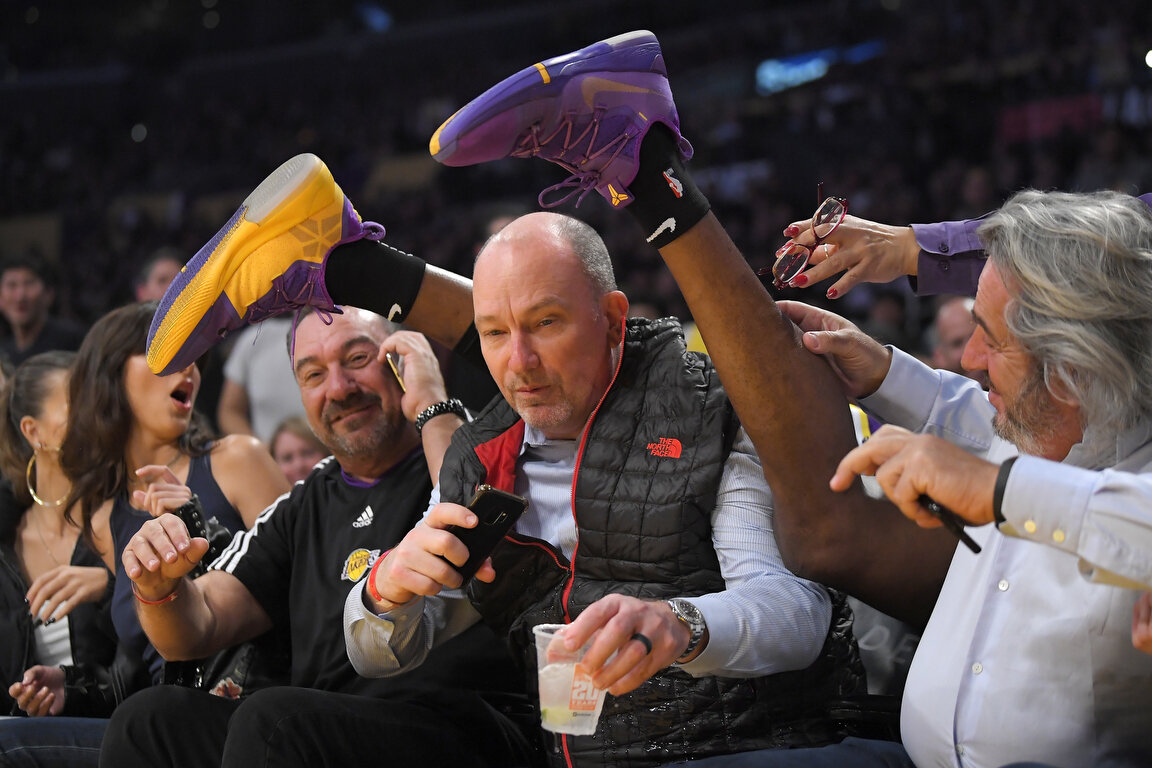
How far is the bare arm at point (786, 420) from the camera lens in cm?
167

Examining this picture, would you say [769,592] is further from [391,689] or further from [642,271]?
[642,271]

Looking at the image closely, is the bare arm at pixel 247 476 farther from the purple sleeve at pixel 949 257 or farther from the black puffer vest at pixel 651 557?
the purple sleeve at pixel 949 257

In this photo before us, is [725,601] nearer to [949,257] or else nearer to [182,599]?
[949,257]

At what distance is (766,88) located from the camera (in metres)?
11.4

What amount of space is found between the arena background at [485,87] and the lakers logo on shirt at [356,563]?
2.06 m

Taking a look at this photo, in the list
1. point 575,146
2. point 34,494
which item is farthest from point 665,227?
point 34,494

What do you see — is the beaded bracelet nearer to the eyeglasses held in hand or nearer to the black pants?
the black pants

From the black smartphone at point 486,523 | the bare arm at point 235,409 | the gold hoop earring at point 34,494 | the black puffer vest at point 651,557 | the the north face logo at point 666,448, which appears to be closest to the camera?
the black smartphone at point 486,523

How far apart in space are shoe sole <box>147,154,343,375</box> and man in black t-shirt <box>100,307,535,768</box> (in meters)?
0.31

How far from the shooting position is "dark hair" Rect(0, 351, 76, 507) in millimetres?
2873

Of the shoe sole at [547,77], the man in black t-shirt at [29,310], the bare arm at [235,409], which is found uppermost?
the shoe sole at [547,77]

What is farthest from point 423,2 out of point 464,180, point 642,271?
point 642,271

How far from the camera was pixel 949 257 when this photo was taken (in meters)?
1.90

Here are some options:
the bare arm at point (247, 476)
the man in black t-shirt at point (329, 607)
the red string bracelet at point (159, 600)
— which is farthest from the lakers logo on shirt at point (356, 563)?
Result: the bare arm at point (247, 476)
